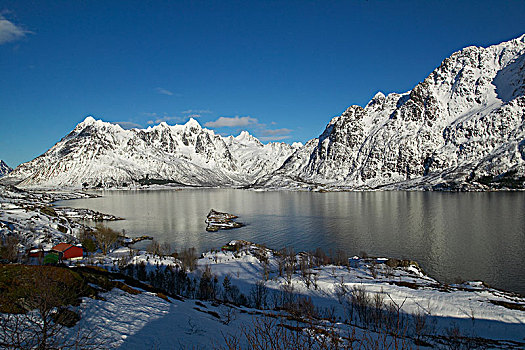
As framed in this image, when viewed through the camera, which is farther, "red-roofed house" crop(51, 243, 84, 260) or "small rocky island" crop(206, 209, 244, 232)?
"small rocky island" crop(206, 209, 244, 232)

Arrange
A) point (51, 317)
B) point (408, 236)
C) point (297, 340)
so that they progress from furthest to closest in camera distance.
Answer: point (408, 236) < point (51, 317) < point (297, 340)

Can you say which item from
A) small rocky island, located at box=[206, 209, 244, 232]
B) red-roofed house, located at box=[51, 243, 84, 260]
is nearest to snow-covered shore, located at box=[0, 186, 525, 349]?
red-roofed house, located at box=[51, 243, 84, 260]

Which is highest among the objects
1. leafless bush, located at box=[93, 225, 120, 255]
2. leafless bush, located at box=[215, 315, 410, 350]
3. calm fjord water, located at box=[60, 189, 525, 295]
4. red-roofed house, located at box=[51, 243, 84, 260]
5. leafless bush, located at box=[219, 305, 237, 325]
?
leafless bush, located at box=[215, 315, 410, 350]

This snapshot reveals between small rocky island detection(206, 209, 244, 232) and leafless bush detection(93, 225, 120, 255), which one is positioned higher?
leafless bush detection(93, 225, 120, 255)

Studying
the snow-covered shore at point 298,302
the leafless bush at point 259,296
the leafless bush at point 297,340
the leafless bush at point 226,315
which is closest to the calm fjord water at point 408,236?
the snow-covered shore at point 298,302

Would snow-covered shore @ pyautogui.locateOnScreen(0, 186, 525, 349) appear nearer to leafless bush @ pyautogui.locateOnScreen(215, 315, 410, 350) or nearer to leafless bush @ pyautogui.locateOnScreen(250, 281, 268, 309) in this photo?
leafless bush @ pyautogui.locateOnScreen(250, 281, 268, 309)

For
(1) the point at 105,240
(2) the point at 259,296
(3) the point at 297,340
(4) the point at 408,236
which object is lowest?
(4) the point at 408,236

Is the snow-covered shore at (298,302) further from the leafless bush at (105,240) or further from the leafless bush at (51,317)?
the leafless bush at (105,240)

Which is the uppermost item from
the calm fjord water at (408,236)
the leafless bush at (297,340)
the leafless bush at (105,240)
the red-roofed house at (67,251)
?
the leafless bush at (297,340)

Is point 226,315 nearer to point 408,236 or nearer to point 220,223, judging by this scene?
point 408,236

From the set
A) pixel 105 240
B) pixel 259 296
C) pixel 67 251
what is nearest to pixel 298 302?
pixel 259 296

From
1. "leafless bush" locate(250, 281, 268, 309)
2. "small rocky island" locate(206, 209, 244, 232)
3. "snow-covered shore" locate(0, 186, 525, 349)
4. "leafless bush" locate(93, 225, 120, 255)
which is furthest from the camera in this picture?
"small rocky island" locate(206, 209, 244, 232)

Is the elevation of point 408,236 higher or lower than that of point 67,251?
lower

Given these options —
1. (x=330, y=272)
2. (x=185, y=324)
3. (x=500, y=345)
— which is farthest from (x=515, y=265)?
(x=185, y=324)
